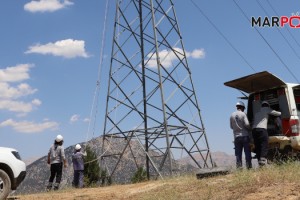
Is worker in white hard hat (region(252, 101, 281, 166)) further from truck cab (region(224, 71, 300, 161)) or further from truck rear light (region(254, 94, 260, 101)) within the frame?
truck rear light (region(254, 94, 260, 101))

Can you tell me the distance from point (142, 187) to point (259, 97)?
432 cm

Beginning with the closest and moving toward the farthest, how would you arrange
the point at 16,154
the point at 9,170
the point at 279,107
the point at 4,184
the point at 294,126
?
the point at 4,184, the point at 9,170, the point at 16,154, the point at 294,126, the point at 279,107

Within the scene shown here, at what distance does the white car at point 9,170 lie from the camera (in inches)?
335

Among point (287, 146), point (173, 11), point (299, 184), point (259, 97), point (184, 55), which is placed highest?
point (173, 11)

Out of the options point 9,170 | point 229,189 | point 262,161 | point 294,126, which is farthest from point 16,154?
point 294,126

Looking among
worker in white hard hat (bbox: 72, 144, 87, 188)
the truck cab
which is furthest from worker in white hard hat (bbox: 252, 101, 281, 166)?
worker in white hard hat (bbox: 72, 144, 87, 188)

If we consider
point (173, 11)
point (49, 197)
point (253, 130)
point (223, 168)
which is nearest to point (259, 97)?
point (253, 130)

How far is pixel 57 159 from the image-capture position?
510 inches

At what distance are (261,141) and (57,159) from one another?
20.3 feet

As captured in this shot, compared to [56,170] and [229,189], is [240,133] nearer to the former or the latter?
[229,189]

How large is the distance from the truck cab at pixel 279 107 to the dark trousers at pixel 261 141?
0.94 ft

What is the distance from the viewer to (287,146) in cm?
1038

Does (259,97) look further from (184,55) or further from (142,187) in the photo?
(184,55)

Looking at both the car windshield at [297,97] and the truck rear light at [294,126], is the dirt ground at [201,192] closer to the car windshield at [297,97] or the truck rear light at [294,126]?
the truck rear light at [294,126]
